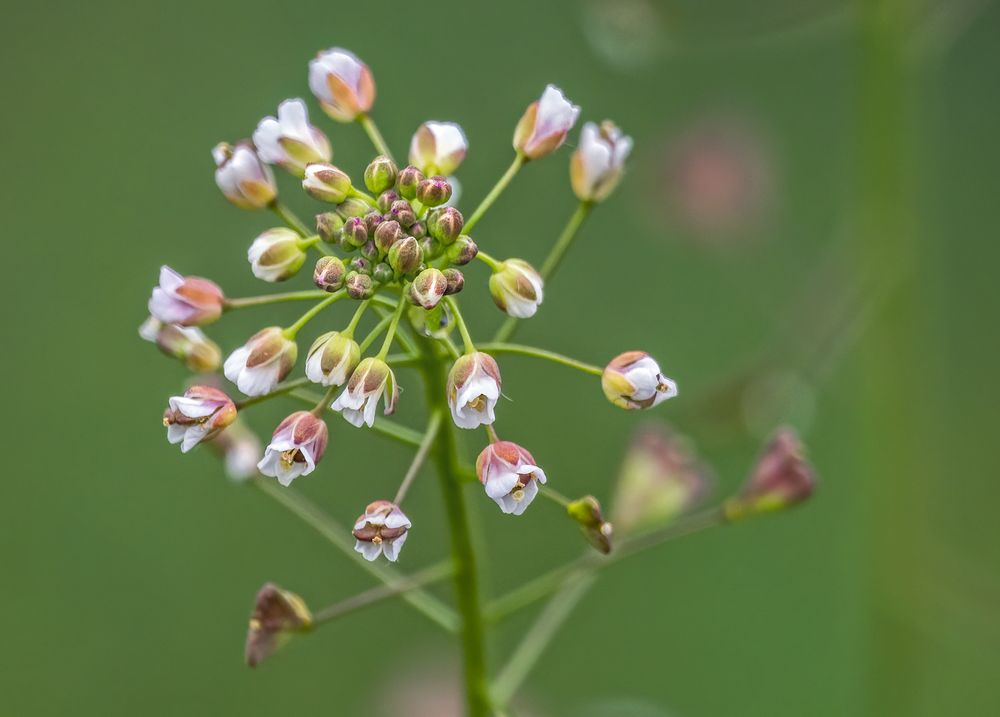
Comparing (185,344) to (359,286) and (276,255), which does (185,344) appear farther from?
(359,286)

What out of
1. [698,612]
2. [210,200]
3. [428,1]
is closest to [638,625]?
[698,612]

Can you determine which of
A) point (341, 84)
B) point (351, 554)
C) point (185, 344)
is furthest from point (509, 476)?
point (341, 84)

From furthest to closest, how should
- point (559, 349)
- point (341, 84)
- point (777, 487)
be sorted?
point (559, 349)
point (777, 487)
point (341, 84)

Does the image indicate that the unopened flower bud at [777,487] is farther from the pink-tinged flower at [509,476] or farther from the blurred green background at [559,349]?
the blurred green background at [559,349]

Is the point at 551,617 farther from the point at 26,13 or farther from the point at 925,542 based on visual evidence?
the point at 26,13

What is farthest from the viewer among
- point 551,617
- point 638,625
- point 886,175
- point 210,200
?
point 210,200
